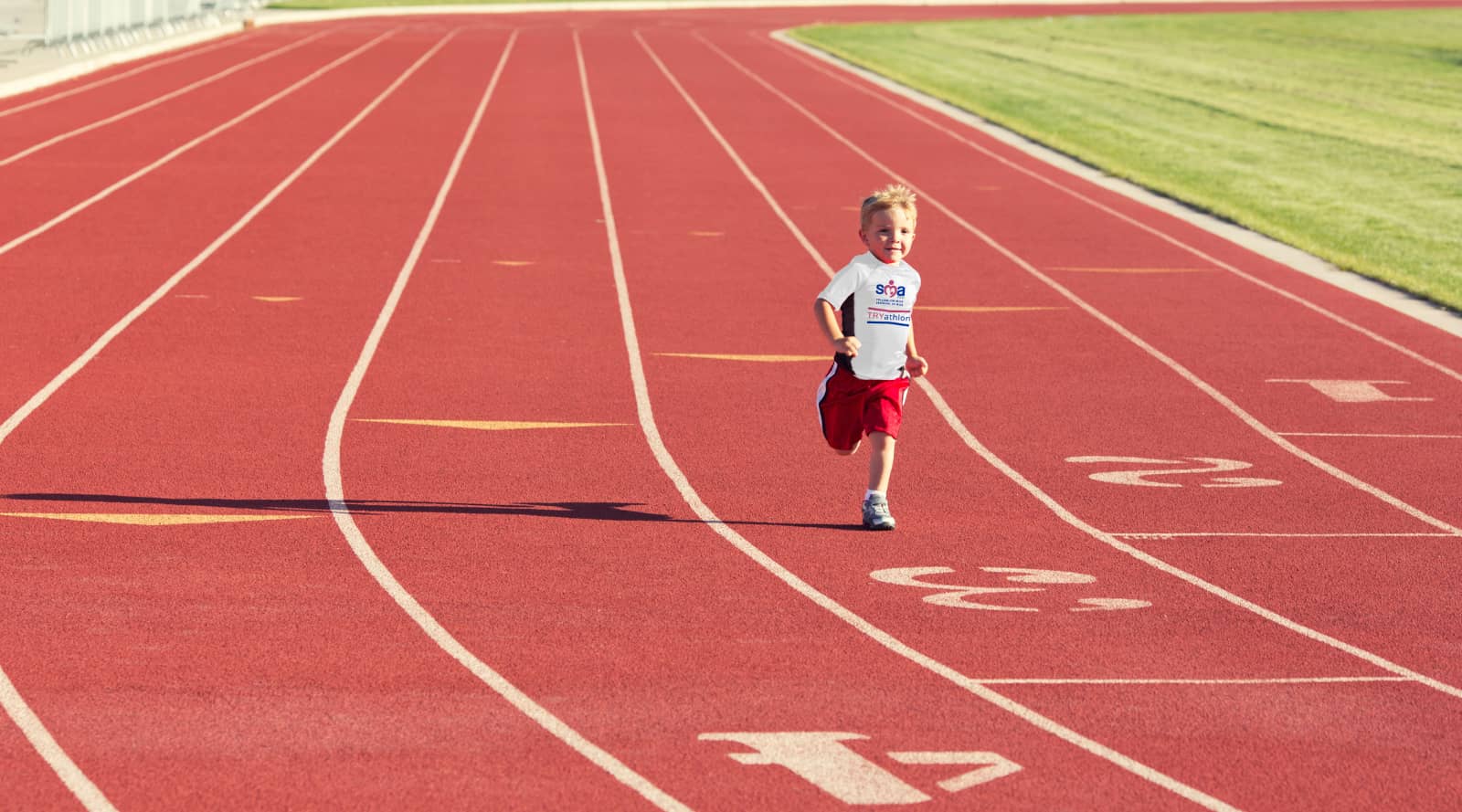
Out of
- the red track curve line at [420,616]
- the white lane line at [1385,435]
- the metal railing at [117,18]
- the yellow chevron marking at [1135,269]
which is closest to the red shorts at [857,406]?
the red track curve line at [420,616]

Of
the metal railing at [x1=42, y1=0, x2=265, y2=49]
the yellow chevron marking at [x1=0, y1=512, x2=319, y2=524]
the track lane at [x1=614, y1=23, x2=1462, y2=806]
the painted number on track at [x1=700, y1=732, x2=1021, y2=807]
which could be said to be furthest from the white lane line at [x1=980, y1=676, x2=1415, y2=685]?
the metal railing at [x1=42, y1=0, x2=265, y2=49]

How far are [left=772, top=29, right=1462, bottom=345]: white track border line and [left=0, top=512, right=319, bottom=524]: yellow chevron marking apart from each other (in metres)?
7.30

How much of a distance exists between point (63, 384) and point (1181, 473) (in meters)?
A: 5.82

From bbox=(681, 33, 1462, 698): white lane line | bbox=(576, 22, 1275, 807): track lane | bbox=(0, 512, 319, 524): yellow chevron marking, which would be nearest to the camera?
bbox=(576, 22, 1275, 807): track lane

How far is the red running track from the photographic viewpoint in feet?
17.8

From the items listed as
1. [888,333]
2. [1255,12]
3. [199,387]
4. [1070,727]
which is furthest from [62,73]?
[1255,12]

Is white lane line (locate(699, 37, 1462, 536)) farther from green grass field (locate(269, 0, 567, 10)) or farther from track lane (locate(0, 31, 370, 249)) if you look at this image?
green grass field (locate(269, 0, 567, 10))

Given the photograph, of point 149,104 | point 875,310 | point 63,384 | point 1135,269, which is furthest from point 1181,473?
point 149,104

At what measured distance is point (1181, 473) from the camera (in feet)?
30.9

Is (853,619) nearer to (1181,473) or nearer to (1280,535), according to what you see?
(1280,535)

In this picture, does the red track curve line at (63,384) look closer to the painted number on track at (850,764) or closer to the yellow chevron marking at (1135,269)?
the painted number on track at (850,764)

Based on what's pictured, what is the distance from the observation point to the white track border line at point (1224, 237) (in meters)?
13.8

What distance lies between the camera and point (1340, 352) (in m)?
12.6

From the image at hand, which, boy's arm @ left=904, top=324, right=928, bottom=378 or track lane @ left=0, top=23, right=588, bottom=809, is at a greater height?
boy's arm @ left=904, top=324, right=928, bottom=378
